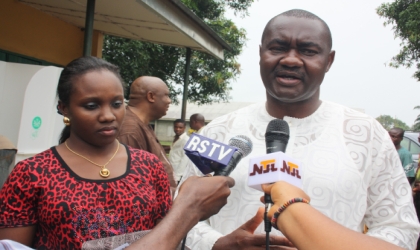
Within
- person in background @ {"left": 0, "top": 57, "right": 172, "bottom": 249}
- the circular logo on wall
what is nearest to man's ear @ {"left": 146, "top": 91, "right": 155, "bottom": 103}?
the circular logo on wall

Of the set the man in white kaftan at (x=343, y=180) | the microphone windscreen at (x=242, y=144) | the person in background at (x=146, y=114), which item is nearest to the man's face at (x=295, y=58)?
the man in white kaftan at (x=343, y=180)

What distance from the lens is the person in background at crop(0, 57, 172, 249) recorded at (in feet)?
5.24

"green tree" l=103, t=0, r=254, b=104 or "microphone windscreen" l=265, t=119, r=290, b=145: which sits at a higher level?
"green tree" l=103, t=0, r=254, b=104

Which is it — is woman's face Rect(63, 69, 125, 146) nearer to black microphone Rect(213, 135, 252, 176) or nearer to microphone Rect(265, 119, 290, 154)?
black microphone Rect(213, 135, 252, 176)

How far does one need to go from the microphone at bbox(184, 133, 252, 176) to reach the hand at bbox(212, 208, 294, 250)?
220 mm

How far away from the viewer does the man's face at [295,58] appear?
5.81 ft

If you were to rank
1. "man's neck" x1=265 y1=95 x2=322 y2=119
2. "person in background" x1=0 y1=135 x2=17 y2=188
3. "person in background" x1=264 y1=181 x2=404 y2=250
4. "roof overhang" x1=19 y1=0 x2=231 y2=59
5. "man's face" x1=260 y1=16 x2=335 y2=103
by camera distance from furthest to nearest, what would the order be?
1. "roof overhang" x1=19 y1=0 x2=231 y2=59
2. "person in background" x1=0 y1=135 x2=17 y2=188
3. "man's neck" x1=265 y1=95 x2=322 y2=119
4. "man's face" x1=260 y1=16 x2=335 y2=103
5. "person in background" x1=264 y1=181 x2=404 y2=250

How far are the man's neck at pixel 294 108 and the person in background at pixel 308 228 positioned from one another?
2.20ft

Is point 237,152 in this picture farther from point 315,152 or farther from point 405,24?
point 405,24

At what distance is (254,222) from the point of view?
5.17 ft

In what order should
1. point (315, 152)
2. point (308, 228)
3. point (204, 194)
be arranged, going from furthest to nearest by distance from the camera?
point (315, 152), point (204, 194), point (308, 228)

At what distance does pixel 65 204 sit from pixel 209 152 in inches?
24.2

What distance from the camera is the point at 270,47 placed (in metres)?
1.84

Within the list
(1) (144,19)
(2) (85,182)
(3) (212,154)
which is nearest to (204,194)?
(3) (212,154)
